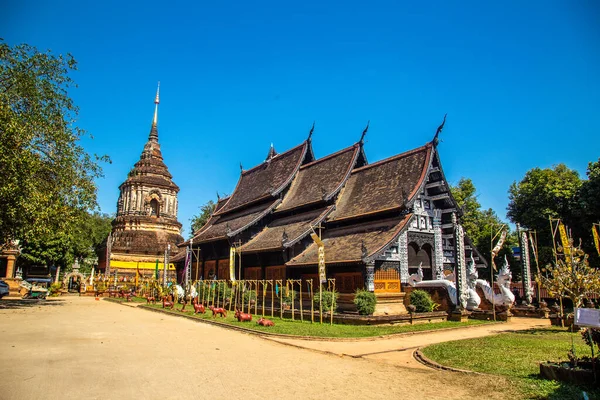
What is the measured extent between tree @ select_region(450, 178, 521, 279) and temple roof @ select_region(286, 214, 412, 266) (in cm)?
1772

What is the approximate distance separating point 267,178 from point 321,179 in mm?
6663

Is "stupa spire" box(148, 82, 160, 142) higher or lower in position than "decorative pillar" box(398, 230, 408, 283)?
higher

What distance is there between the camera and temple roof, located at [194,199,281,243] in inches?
1093

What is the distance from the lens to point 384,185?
24.6 meters

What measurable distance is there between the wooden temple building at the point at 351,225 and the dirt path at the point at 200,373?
834 centimetres

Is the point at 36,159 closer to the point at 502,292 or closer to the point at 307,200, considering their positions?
the point at 307,200

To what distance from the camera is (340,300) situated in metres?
20.6

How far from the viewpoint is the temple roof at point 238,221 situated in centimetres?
2776

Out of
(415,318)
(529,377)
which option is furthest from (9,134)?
(529,377)

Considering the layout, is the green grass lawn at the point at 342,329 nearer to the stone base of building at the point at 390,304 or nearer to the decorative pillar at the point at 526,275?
the stone base of building at the point at 390,304

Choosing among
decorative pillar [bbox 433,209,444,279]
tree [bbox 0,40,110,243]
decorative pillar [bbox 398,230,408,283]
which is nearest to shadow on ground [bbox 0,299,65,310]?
tree [bbox 0,40,110,243]

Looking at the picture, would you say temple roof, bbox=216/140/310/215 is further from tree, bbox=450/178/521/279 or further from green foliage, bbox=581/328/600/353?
green foliage, bbox=581/328/600/353

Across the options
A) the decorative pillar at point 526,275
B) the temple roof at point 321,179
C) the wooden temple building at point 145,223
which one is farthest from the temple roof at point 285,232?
the wooden temple building at point 145,223

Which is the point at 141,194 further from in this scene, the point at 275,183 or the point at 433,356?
the point at 433,356
